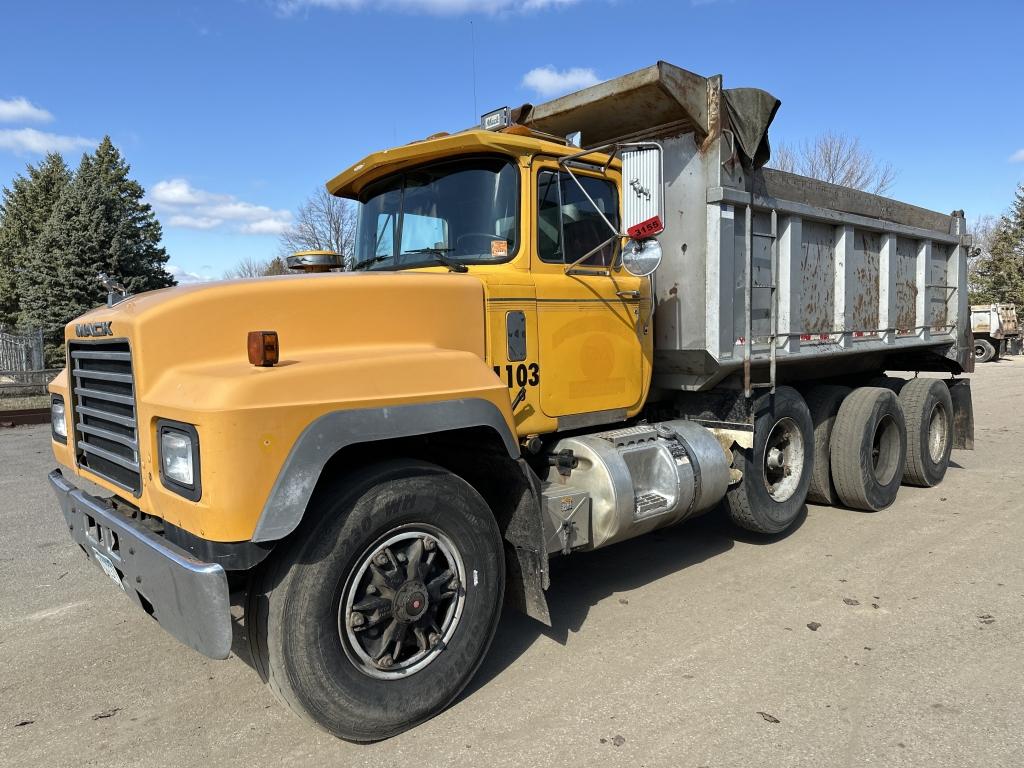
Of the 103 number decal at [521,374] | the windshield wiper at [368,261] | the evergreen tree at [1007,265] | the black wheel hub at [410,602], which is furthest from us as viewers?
the evergreen tree at [1007,265]

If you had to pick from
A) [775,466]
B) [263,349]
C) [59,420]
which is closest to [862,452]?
[775,466]

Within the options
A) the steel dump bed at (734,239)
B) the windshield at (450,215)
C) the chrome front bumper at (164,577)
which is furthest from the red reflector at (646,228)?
the chrome front bumper at (164,577)

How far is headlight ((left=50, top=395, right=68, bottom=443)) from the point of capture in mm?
3948

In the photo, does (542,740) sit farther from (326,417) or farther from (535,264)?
(535,264)

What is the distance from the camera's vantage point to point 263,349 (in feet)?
8.94

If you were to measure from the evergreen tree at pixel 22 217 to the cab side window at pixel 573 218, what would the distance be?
31954 mm

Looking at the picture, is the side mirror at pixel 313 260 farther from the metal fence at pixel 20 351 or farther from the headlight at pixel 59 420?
the metal fence at pixel 20 351

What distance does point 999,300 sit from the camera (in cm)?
4200

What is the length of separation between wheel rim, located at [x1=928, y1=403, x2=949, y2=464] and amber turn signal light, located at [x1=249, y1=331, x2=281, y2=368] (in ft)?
24.1

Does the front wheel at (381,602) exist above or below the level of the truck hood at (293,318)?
below

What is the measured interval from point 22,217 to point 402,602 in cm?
3643

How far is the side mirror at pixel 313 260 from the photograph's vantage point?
4.64 metres

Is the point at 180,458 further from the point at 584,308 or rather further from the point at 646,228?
the point at 646,228

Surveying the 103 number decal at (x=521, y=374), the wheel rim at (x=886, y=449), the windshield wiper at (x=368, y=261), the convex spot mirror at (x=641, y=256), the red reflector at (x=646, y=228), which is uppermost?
the red reflector at (x=646, y=228)
